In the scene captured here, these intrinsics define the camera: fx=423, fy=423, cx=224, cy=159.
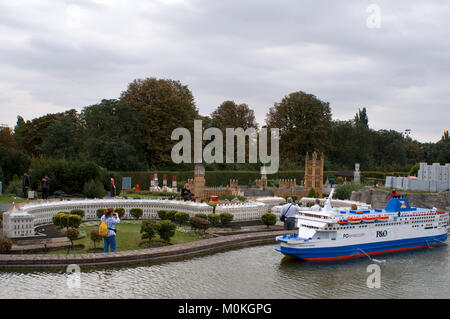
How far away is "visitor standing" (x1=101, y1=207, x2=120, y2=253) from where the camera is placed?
548 inches

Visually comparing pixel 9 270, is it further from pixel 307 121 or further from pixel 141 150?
pixel 307 121

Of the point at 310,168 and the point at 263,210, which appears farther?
the point at 310,168

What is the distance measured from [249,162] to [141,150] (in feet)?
49.6

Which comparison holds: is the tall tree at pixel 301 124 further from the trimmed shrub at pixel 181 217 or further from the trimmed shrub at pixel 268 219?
the trimmed shrub at pixel 181 217

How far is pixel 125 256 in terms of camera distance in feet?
45.0

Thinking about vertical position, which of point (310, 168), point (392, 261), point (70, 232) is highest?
point (310, 168)

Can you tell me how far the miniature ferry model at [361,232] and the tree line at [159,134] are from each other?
727 inches

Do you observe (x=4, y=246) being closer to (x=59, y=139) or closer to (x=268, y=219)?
(x=268, y=219)

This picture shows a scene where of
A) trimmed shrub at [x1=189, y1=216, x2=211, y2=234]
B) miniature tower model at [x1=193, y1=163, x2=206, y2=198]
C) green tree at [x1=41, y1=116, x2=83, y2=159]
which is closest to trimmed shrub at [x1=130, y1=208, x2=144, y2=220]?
trimmed shrub at [x1=189, y1=216, x2=211, y2=234]

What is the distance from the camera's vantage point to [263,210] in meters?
22.5

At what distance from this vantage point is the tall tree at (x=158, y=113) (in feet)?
151

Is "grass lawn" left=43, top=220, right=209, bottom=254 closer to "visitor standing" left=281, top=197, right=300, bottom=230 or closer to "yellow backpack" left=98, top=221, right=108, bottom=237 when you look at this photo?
"yellow backpack" left=98, top=221, right=108, bottom=237

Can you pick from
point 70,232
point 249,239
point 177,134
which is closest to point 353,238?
point 249,239

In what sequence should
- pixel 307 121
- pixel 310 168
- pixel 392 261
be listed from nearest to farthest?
pixel 392 261 < pixel 310 168 < pixel 307 121
